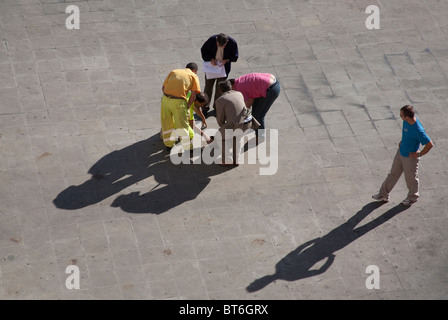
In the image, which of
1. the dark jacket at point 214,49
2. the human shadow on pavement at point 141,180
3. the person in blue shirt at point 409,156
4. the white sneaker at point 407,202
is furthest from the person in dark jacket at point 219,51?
the white sneaker at point 407,202

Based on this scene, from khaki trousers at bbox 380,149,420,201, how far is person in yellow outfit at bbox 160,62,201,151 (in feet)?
10.4

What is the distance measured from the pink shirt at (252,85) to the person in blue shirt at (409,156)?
2332mm

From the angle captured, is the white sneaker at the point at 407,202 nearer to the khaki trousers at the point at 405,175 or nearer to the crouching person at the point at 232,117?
the khaki trousers at the point at 405,175

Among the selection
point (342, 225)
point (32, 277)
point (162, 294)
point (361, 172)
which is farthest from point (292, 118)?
point (32, 277)

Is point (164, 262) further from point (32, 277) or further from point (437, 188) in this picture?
point (437, 188)

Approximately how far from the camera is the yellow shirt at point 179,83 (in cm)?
1179

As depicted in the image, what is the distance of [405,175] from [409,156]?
420mm

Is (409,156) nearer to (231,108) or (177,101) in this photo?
(231,108)

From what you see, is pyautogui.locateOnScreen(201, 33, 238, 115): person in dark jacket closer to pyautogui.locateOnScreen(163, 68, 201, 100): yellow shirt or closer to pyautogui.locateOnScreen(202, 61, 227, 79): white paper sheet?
pyautogui.locateOnScreen(202, 61, 227, 79): white paper sheet

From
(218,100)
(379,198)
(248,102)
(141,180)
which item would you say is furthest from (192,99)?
(379,198)

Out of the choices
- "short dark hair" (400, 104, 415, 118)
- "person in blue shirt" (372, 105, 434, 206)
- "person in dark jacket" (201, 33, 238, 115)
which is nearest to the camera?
"short dark hair" (400, 104, 415, 118)

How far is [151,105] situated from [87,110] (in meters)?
1.09

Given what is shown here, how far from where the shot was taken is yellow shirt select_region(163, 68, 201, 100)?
464 inches

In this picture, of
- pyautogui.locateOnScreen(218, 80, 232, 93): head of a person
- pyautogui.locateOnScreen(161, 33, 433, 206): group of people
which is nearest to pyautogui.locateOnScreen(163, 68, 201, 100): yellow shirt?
pyautogui.locateOnScreen(161, 33, 433, 206): group of people
